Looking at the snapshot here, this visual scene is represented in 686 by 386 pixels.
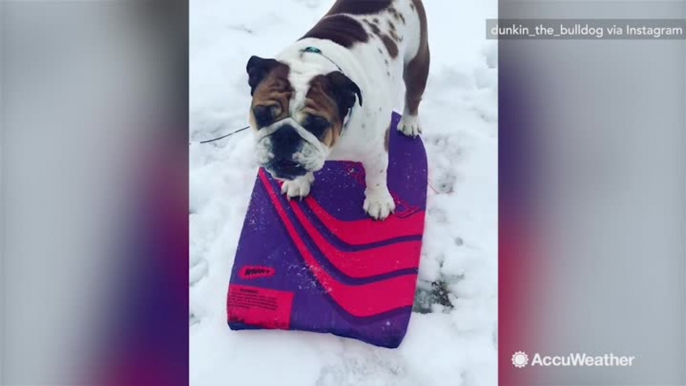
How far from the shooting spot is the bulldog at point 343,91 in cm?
178

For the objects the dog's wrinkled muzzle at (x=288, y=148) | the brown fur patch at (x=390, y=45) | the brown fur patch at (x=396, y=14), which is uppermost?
the brown fur patch at (x=396, y=14)

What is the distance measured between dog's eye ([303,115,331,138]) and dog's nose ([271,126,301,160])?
0.05 meters

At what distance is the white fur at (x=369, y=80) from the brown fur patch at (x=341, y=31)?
0.02m

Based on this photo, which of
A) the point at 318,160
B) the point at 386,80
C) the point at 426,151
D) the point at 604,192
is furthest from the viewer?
the point at 426,151

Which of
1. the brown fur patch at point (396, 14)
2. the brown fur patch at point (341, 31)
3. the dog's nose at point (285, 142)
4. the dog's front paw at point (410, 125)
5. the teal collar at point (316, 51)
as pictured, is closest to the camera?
the dog's nose at point (285, 142)

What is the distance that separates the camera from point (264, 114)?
5.87 ft

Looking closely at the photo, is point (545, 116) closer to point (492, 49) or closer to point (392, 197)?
point (492, 49)

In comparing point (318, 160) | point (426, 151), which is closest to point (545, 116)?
point (426, 151)

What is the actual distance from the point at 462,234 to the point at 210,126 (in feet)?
3.51

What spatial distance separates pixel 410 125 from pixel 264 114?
0.84m

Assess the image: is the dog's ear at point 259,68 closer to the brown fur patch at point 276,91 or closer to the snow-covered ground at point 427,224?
the brown fur patch at point 276,91

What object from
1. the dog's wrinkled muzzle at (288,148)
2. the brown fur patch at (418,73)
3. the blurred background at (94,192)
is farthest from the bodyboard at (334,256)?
the dog's wrinkled muzzle at (288,148)

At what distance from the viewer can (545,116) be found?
89.5 inches

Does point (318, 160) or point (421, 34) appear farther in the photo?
point (421, 34)
